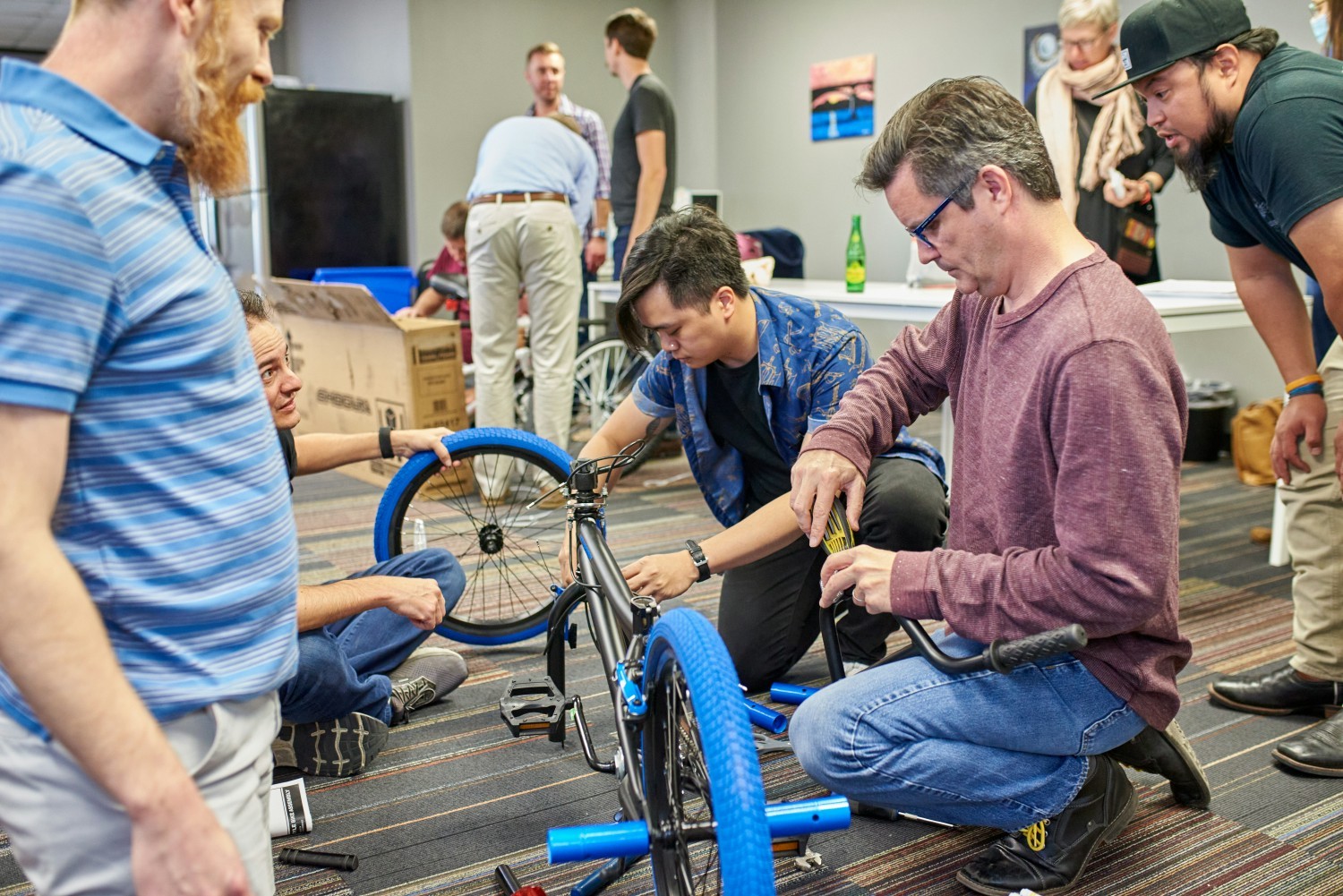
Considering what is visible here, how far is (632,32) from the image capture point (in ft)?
14.1

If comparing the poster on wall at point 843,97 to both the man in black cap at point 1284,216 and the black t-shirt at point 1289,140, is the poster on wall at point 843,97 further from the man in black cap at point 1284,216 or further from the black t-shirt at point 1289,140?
the black t-shirt at point 1289,140

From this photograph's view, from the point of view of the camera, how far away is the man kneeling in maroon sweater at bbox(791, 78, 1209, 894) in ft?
4.34

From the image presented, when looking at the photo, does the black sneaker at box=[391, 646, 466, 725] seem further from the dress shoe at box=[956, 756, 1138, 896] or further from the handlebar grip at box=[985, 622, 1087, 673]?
the handlebar grip at box=[985, 622, 1087, 673]

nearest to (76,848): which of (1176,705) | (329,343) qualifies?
(1176,705)

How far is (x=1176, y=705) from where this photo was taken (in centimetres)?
153

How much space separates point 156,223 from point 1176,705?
1.38 m

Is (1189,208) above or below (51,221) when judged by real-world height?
above

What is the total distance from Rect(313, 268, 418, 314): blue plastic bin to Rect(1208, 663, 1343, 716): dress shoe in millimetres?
5430

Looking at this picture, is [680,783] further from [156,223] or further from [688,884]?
[156,223]

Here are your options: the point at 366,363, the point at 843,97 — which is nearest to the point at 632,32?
the point at 366,363

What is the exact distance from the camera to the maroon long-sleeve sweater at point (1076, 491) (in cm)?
131

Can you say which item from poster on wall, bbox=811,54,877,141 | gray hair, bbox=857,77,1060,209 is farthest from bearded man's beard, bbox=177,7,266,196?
poster on wall, bbox=811,54,877,141

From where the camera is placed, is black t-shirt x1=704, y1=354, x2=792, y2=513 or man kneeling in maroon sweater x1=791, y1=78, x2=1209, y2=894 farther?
black t-shirt x1=704, y1=354, x2=792, y2=513

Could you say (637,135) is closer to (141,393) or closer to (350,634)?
(350,634)
